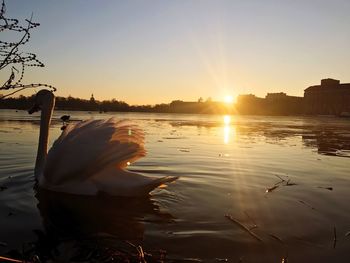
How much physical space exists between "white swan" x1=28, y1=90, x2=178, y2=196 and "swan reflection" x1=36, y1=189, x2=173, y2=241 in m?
0.14

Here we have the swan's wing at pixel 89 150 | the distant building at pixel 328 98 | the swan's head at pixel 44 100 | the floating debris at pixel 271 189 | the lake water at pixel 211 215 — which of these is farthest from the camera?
the distant building at pixel 328 98

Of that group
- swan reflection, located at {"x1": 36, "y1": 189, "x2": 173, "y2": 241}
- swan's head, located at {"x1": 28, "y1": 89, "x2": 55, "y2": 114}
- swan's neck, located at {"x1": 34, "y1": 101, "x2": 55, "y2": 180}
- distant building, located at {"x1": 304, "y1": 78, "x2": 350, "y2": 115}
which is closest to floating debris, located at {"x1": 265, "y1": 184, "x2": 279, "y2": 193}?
swan reflection, located at {"x1": 36, "y1": 189, "x2": 173, "y2": 241}

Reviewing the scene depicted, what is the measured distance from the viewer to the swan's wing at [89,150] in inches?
212

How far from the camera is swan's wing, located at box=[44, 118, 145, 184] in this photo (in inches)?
212

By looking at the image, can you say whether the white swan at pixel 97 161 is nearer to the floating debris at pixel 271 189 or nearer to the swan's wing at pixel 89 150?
the swan's wing at pixel 89 150

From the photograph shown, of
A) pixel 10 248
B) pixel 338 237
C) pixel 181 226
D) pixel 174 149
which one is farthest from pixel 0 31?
pixel 174 149

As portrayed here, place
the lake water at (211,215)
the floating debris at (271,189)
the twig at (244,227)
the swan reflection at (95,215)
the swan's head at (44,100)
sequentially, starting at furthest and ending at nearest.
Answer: the swan's head at (44,100) → the floating debris at (271,189) → the swan reflection at (95,215) → the twig at (244,227) → the lake water at (211,215)

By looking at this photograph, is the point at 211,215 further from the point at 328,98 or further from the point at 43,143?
the point at 328,98

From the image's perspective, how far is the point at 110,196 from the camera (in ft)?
18.9

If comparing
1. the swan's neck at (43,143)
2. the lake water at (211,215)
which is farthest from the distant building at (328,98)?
the swan's neck at (43,143)

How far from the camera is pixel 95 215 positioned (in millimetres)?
4996

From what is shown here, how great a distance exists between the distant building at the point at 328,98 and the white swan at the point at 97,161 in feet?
435

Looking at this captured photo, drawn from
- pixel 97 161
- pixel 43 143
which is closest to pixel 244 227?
pixel 97 161

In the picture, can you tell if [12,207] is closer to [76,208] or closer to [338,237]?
[76,208]
